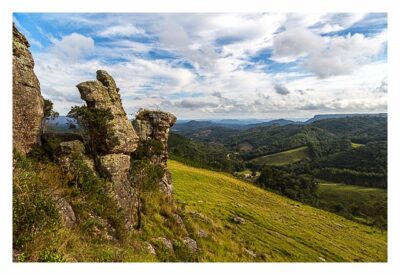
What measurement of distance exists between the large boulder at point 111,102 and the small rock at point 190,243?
5.67 meters

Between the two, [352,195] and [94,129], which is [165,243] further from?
[352,195]

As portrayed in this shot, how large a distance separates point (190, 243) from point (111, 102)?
28.5 ft

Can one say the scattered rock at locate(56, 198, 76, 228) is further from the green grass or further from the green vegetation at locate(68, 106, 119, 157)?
the green grass

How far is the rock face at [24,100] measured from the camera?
1205 centimetres

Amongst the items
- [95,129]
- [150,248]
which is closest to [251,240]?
[150,248]

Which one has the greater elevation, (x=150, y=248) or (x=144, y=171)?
(x=144, y=171)

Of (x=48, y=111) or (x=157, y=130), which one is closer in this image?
(x=48, y=111)

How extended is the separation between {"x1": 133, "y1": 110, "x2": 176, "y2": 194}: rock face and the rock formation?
13.4 ft

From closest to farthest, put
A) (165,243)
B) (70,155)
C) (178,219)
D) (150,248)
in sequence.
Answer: (150,248) < (70,155) < (165,243) < (178,219)

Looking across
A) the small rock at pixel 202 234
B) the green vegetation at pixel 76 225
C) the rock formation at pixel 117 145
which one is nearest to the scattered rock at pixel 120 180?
the rock formation at pixel 117 145

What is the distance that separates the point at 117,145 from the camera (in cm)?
1454

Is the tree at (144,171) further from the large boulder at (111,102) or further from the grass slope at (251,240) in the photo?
the grass slope at (251,240)

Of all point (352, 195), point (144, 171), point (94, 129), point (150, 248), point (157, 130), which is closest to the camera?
point (150, 248)

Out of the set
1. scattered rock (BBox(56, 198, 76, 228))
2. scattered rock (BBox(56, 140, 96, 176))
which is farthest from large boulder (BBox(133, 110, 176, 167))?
scattered rock (BBox(56, 198, 76, 228))
